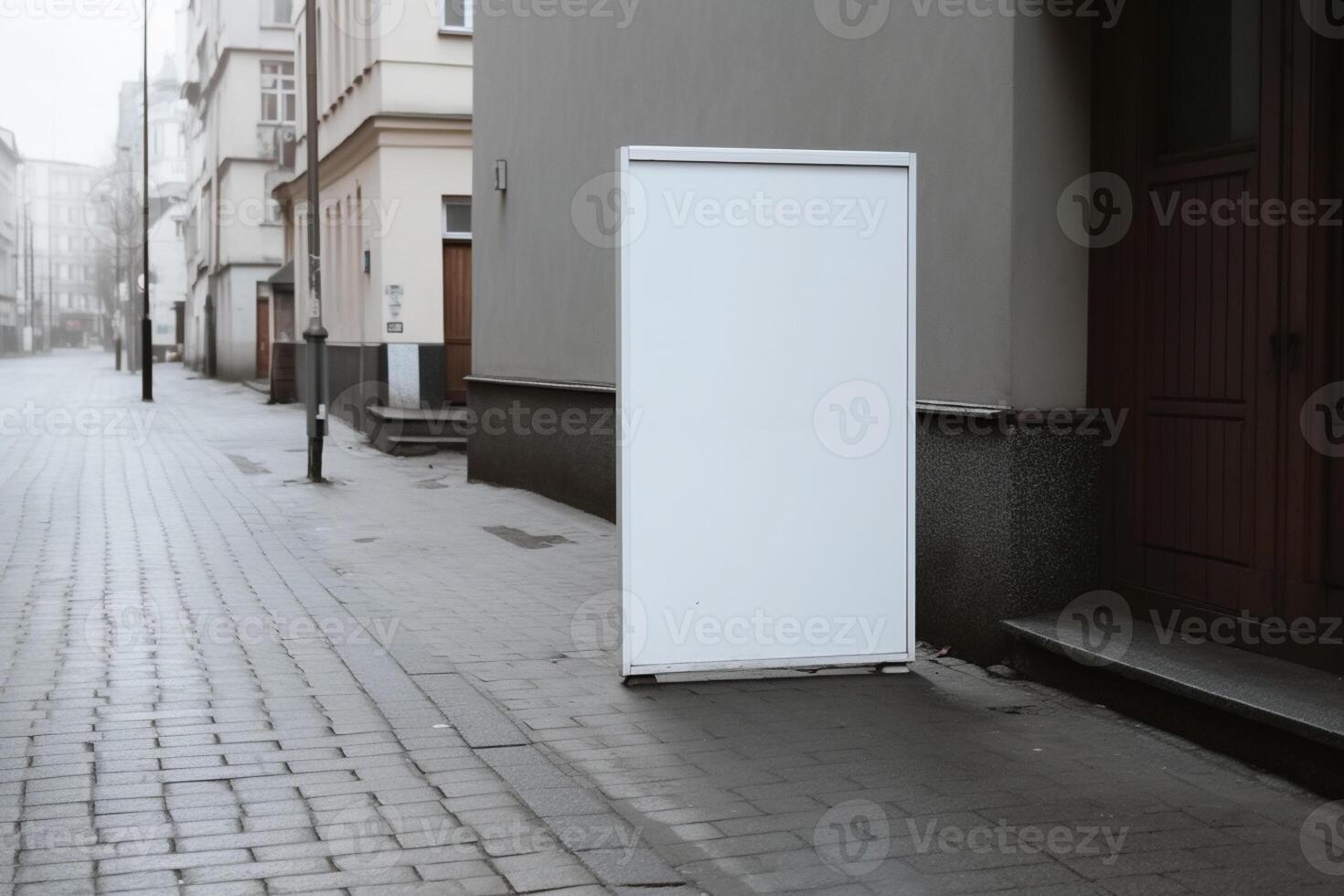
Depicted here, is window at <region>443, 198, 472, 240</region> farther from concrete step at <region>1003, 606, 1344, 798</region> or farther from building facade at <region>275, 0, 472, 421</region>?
concrete step at <region>1003, 606, 1344, 798</region>

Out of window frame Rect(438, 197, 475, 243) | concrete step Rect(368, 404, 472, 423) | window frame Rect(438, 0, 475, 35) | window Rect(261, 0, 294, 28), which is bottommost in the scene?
concrete step Rect(368, 404, 472, 423)

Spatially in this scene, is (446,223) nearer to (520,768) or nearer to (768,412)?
(768,412)

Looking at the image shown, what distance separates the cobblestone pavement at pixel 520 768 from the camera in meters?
4.65

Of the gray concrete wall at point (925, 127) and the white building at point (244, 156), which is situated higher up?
the white building at point (244, 156)

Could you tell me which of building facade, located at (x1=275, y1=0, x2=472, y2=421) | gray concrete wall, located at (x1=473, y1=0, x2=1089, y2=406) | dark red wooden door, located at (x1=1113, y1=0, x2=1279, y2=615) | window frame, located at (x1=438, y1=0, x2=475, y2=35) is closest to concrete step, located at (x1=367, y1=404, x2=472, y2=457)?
building facade, located at (x1=275, y1=0, x2=472, y2=421)

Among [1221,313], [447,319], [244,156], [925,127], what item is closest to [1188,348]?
[1221,313]

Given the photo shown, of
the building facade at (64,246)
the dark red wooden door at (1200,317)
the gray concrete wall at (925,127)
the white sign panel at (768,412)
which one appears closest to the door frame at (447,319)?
the gray concrete wall at (925,127)

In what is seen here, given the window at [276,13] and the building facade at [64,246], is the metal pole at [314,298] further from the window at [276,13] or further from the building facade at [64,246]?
the building facade at [64,246]

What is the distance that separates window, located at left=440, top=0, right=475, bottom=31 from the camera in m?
24.5

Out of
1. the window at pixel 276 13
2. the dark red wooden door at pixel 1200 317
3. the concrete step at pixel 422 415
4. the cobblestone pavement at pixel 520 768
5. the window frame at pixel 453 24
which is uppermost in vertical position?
the window at pixel 276 13

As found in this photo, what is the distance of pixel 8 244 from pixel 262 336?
86.6 metres

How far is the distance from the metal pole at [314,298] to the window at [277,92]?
3082cm

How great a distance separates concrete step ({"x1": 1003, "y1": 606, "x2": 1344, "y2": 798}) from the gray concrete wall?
3.74ft

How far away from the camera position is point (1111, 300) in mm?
Result: 7402
